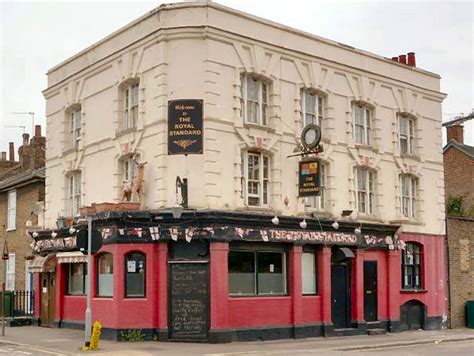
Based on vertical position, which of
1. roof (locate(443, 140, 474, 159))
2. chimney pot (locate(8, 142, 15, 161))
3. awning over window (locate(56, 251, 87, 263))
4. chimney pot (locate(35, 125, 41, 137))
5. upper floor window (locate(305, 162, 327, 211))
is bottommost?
awning over window (locate(56, 251, 87, 263))

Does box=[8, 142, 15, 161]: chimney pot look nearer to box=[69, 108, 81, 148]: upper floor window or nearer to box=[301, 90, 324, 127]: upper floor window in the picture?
box=[69, 108, 81, 148]: upper floor window

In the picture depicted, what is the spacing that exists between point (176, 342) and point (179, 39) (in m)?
9.77

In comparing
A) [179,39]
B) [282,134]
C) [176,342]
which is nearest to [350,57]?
[282,134]

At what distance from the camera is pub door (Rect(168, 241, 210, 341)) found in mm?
→ 23922

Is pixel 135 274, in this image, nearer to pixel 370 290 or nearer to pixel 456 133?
pixel 370 290

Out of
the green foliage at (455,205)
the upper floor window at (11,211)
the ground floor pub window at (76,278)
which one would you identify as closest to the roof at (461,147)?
the green foliage at (455,205)

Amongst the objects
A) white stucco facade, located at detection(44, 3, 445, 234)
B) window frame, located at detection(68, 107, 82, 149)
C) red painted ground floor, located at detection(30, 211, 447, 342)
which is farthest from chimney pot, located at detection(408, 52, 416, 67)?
window frame, located at detection(68, 107, 82, 149)

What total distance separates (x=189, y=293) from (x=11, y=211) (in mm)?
17712

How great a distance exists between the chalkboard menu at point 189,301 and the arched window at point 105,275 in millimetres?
2446

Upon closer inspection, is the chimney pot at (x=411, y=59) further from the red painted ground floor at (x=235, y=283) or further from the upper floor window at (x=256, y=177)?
the upper floor window at (x=256, y=177)

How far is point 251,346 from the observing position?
76.5 feet

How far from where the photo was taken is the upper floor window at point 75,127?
30189mm

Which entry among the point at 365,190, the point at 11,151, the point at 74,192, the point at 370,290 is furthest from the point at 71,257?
the point at 11,151

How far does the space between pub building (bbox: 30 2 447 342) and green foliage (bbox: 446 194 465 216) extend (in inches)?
290
